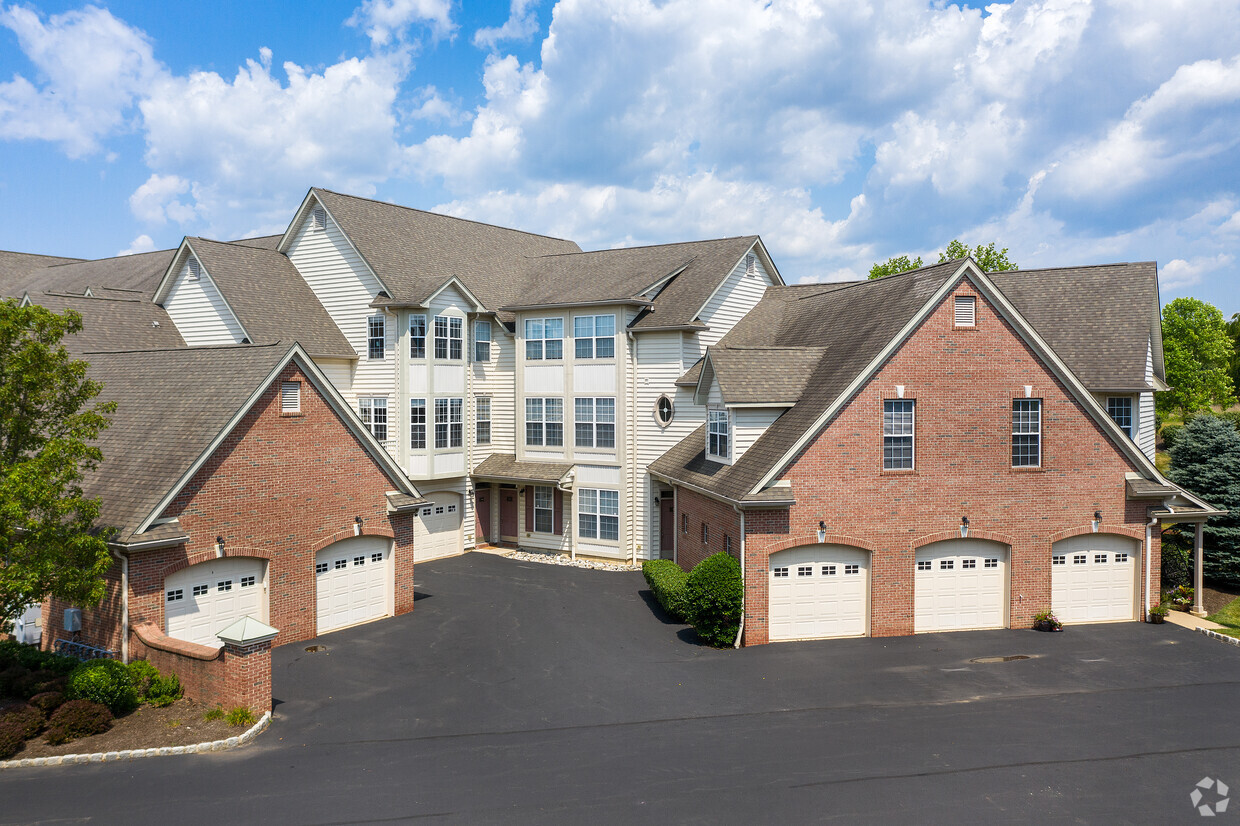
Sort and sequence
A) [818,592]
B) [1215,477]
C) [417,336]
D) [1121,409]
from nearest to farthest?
1. [818,592]
2. [1215,477]
3. [1121,409]
4. [417,336]

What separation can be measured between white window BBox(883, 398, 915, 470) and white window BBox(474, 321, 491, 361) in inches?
642

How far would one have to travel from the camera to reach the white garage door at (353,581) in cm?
→ 1995

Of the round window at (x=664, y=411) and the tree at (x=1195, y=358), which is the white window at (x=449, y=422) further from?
the tree at (x=1195, y=358)

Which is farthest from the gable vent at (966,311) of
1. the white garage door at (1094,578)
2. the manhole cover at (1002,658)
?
the manhole cover at (1002,658)

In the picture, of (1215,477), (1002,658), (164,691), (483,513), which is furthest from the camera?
(483,513)

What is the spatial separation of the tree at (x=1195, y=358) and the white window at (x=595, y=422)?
47.6 m

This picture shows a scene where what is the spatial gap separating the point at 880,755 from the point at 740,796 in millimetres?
2921

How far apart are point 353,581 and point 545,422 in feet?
34.8

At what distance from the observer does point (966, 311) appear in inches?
769

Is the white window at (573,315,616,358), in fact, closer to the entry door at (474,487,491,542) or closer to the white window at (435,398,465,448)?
the white window at (435,398,465,448)

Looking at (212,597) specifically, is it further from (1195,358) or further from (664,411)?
(1195,358)

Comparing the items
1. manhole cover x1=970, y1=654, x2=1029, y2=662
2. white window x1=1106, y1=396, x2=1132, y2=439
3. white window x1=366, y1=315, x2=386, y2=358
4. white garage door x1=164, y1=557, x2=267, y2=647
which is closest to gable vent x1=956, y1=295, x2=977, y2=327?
manhole cover x1=970, y1=654, x2=1029, y2=662

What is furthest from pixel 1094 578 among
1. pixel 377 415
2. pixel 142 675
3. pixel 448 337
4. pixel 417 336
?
pixel 377 415

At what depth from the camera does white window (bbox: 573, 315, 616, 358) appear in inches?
1097
